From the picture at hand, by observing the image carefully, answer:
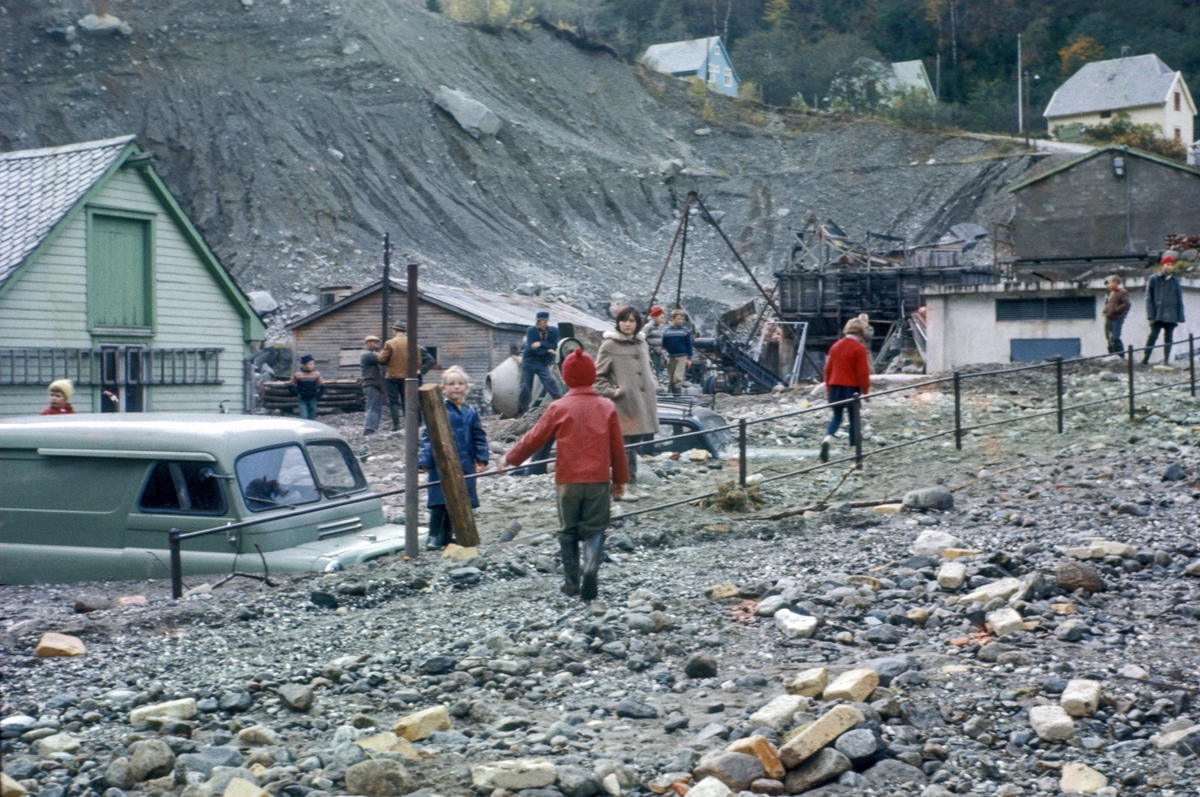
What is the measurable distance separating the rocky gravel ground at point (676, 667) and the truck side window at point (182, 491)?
0.56 m

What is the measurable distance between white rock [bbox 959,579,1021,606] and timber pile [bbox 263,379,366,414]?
2419cm

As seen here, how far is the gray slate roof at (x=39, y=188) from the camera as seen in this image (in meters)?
18.0

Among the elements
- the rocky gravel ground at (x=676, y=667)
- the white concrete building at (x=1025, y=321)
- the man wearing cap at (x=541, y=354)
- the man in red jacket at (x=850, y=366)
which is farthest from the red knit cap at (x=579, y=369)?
the white concrete building at (x=1025, y=321)

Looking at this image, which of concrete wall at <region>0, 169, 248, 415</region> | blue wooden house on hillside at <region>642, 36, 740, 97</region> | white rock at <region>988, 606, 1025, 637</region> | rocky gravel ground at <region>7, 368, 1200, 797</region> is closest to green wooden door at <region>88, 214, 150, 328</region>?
concrete wall at <region>0, 169, 248, 415</region>

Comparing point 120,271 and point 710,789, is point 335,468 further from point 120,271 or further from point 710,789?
point 120,271

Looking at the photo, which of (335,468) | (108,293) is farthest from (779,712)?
(108,293)

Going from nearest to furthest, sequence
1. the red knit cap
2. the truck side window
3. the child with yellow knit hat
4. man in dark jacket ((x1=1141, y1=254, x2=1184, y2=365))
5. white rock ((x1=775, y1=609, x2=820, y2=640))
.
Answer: white rock ((x1=775, y1=609, x2=820, y2=640)) < the red knit cap < the truck side window < the child with yellow knit hat < man in dark jacket ((x1=1141, y1=254, x2=1184, y2=365))

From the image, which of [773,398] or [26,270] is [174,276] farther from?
[773,398]

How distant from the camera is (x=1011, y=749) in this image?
4.90 m

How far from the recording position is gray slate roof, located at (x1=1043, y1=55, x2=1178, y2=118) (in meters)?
69.6

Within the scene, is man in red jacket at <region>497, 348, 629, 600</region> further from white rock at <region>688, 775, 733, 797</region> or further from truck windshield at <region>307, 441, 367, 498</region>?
white rock at <region>688, 775, 733, 797</region>

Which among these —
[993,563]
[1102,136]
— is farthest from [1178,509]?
[1102,136]

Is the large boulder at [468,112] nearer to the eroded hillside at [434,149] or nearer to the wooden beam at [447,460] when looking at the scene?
the eroded hillside at [434,149]

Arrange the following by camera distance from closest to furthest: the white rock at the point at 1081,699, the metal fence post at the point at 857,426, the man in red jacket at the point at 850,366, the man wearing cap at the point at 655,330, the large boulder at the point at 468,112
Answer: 1. the white rock at the point at 1081,699
2. the metal fence post at the point at 857,426
3. the man in red jacket at the point at 850,366
4. the man wearing cap at the point at 655,330
5. the large boulder at the point at 468,112
